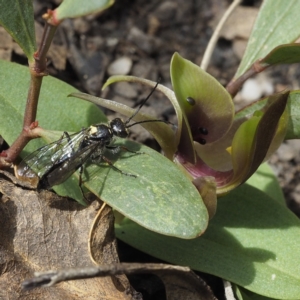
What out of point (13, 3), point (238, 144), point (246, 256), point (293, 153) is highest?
point (13, 3)

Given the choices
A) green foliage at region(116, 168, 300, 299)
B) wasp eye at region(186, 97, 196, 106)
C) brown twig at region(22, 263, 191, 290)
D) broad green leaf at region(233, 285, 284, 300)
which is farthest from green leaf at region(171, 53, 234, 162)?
brown twig at region(22, 263, 191, 290)

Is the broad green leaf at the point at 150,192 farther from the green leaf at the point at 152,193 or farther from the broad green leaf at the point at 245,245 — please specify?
the broad green leaf at the point at 245,245

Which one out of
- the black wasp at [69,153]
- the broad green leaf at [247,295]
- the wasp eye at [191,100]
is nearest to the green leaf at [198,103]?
the wasp eye at [191,100]

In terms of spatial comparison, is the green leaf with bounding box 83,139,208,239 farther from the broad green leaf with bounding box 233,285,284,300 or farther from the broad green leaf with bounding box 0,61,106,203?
the broad green leaf with bounding box 233,285,284,300

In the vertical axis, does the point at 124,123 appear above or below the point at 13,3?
below

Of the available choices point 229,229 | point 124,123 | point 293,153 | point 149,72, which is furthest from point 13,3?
point 293,153

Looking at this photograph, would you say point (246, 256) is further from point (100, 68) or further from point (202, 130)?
point (100, 68)
